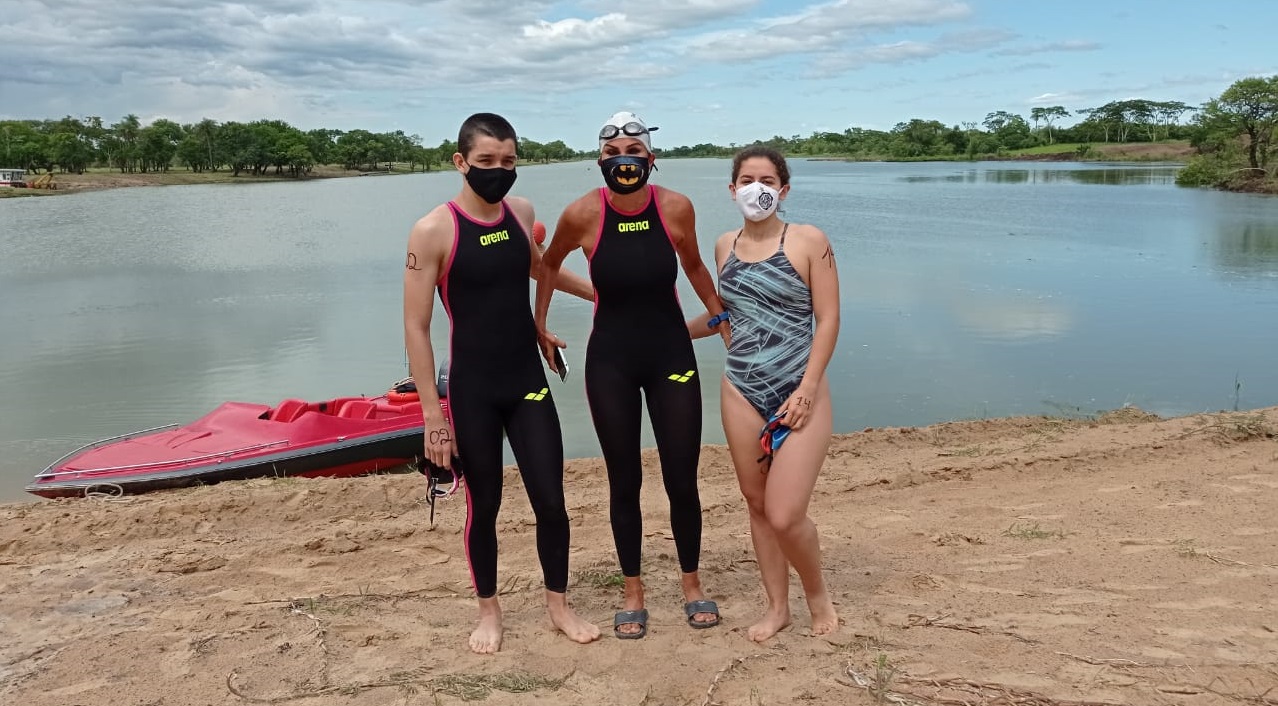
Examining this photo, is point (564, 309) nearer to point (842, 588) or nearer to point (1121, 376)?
point (1121, 376)

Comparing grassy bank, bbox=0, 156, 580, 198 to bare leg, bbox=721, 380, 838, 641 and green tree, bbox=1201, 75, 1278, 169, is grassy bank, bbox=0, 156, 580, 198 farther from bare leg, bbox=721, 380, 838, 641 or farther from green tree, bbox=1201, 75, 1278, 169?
bare leg, bbox=721, 380, 838, 641

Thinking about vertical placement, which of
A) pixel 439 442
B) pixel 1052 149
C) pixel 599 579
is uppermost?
pixel 1052 149

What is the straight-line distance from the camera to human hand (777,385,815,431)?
3350 millimetres

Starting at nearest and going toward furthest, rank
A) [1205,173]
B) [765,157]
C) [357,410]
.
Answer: [765,157] → [357,410] → [1205,173]

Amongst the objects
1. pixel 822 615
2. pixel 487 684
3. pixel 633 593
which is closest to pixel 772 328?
pixel 822 615

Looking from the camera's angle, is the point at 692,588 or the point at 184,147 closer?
the point at 692,588

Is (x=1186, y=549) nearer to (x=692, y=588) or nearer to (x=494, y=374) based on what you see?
(x=692, y=588)

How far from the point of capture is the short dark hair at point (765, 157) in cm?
349

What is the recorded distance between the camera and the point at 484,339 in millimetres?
3561

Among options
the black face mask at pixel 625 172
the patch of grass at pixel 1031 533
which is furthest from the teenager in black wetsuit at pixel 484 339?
the patch of grass at pixel 1031 533

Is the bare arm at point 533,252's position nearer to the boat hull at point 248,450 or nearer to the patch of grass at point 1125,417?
the boat hull at point 248,450

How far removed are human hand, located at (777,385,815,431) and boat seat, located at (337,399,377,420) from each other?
5.90 meters

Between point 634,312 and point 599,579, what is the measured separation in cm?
161

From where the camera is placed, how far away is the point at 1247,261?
66.8 feet
